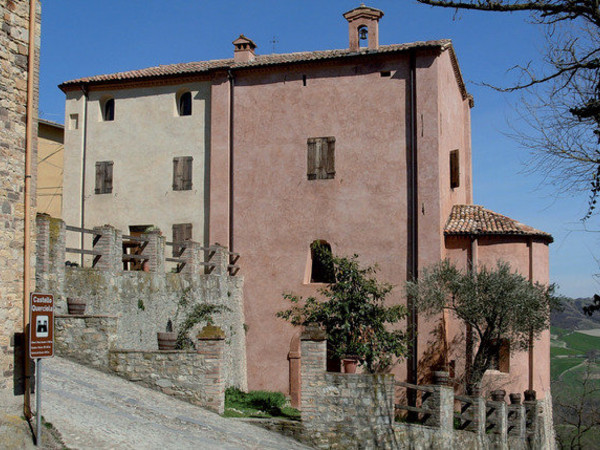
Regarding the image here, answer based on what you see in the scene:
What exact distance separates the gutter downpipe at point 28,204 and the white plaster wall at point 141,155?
15802mm

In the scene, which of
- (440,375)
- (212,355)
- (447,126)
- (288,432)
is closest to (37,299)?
(212,355)

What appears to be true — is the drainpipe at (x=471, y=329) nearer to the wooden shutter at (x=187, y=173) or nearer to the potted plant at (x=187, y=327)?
the potted plant at (x=187, y=327)

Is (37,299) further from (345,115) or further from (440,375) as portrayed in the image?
(345,115)

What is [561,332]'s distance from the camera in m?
104

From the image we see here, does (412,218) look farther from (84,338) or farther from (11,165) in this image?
(11,165)

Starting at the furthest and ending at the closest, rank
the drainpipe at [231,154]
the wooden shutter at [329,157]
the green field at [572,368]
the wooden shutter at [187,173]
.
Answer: the green field at [572,368]
the wooden shutter at [187,173]
the drainpipe at [231,154]
the wooden shutter at [329,157]

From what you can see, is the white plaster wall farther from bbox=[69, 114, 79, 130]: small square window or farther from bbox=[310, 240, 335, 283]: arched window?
bbox=[310, 240, 335, 283]: arched window

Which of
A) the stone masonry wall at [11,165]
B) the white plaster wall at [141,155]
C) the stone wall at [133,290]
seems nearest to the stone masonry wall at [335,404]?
the stone wall at [133,290]

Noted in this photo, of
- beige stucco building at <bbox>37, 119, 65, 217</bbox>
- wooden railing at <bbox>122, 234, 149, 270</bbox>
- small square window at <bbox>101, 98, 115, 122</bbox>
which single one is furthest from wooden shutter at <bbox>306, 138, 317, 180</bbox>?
beige stucco building at <bbox>37, 119, 65, 217</bbox>

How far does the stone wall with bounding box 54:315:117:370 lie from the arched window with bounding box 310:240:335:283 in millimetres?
9959

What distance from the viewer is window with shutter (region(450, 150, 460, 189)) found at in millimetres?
27245

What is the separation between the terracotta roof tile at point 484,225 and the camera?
24875mm

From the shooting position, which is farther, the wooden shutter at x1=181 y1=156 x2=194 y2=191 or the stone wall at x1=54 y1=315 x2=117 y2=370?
the wooden shutter at x1=181 y1=156 x2=194 y2=191

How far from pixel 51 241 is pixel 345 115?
1241 centimetres
